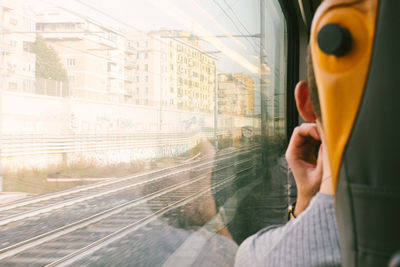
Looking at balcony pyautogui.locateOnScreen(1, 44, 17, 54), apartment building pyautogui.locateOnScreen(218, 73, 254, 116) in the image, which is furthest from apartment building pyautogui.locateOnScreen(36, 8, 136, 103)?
apartment building pyautogui.locateOnScreen(218, 73, 254, 116)

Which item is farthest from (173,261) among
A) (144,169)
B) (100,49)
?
(100,49)

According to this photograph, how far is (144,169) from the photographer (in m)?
2.33

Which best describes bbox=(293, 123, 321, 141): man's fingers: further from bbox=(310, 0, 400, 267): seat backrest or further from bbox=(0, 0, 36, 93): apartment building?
bbox=(0, 0, 36, 93): apartment building

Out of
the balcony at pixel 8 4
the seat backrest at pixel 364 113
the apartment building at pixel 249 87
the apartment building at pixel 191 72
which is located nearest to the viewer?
the seat backrest at pixel 364 113

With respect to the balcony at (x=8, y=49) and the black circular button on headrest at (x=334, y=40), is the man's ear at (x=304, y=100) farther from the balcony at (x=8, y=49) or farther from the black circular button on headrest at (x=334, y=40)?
the balcony at (x=8, y=49)

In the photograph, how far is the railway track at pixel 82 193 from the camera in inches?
65.1

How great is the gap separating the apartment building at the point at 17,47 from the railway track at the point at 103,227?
2.29 ft

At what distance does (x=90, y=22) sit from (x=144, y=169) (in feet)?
2.99

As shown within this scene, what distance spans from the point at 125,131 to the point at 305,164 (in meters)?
1.41

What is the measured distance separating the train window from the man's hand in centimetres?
107

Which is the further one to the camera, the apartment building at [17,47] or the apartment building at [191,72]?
the apartment building at [191,72]

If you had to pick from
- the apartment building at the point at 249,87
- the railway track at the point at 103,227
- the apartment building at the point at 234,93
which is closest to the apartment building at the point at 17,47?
the railway track at the point at 103,227

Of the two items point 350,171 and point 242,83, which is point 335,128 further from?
point 242,83

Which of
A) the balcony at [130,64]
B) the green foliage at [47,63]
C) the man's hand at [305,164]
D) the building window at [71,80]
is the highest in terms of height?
the balcony at [130,64]
